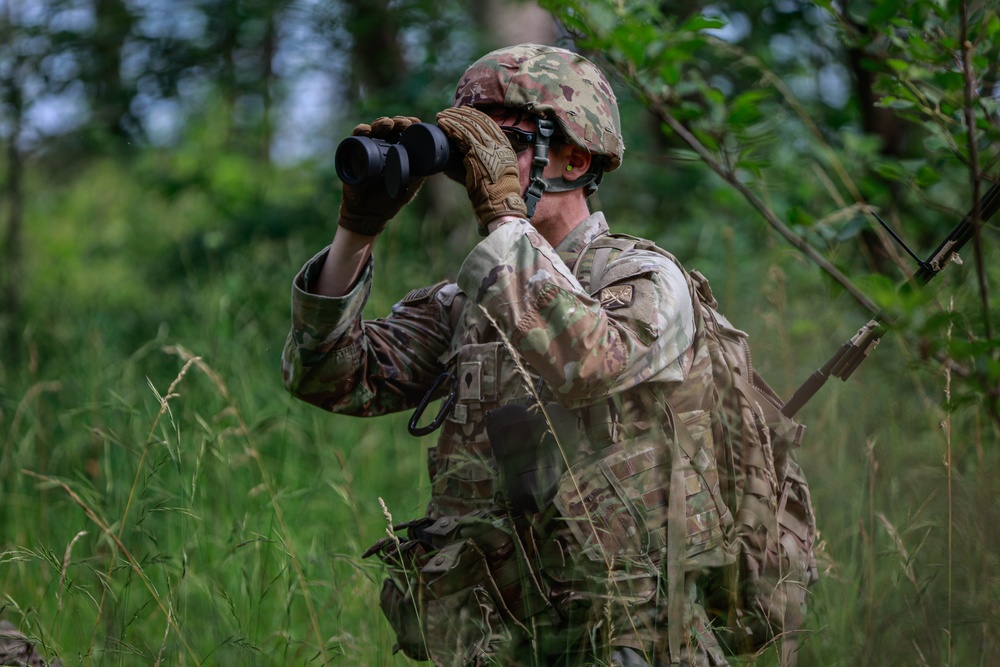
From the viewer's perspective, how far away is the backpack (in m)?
2.00

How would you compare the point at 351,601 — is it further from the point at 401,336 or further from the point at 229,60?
the point at 229,60

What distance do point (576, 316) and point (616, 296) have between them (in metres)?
0.20

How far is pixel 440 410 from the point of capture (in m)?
2.16

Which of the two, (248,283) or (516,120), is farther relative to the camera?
(248,283)

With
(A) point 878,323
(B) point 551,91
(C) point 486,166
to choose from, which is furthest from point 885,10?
(C) point 486,166

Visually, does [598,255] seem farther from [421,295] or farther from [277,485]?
[277,485]

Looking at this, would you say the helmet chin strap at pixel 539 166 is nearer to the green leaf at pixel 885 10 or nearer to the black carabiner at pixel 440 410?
the black carabiner at pixel 440 410

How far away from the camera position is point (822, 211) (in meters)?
4.58

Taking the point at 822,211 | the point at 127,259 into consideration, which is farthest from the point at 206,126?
the point at 822,211

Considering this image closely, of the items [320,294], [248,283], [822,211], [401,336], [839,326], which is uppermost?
[320,294]

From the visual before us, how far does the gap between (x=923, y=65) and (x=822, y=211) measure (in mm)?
2383

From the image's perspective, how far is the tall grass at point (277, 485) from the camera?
2.00m

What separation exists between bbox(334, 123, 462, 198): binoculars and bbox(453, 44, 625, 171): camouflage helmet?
0.26 meters

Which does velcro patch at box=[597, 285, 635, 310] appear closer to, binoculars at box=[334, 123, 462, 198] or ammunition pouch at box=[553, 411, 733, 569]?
ammunition pouch at box=[553, 411, 733, 569]
